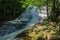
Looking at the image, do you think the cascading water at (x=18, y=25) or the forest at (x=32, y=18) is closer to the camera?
the forest at (x=32, y=18)

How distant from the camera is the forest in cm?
1234

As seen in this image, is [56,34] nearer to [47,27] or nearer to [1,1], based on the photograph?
[47,27]

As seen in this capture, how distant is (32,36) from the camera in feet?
40.9

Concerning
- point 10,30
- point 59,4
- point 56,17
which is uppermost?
point 59,4

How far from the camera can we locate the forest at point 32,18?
40.5ft

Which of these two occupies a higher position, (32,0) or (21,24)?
(32,0)

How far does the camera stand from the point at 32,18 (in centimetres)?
2198

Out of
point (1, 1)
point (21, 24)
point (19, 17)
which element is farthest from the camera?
point (19, 17)

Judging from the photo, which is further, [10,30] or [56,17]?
[10,30]

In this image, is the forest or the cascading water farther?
the cascading water

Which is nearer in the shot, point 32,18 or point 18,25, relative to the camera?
point 18,25

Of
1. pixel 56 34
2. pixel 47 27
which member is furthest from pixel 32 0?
pixel 56 34

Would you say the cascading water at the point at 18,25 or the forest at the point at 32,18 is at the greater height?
the forest at the point at 32,18

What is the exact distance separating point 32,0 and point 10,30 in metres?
4.65
